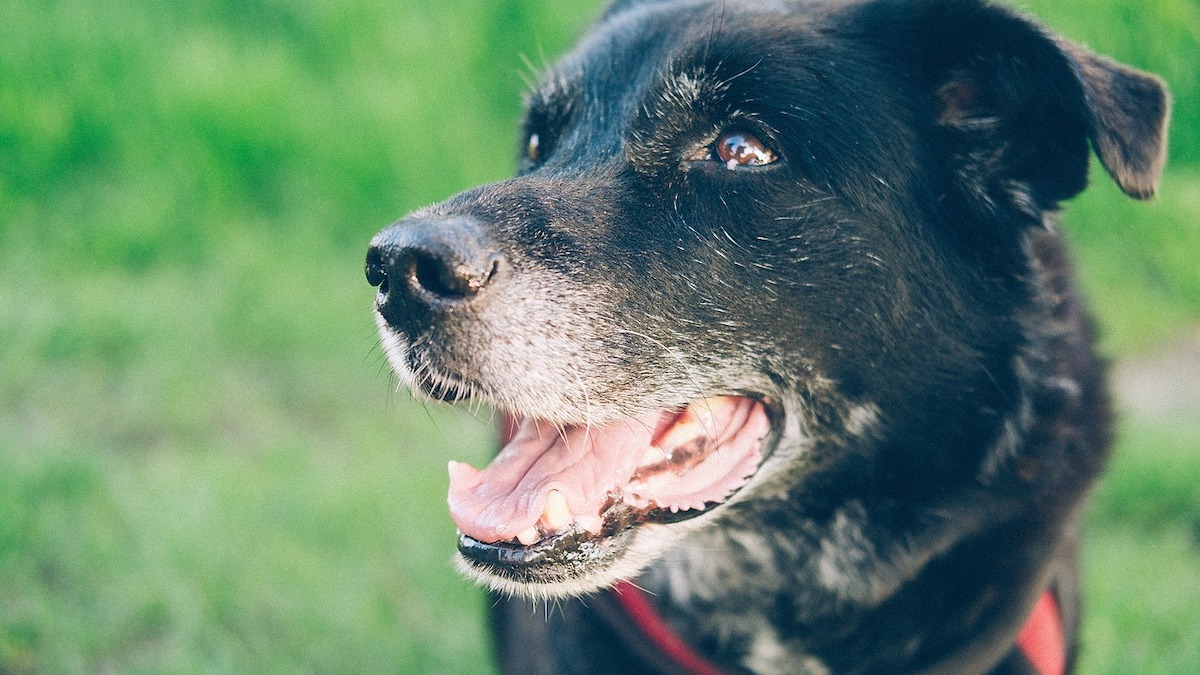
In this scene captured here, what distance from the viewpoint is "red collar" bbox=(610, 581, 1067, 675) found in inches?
88.5

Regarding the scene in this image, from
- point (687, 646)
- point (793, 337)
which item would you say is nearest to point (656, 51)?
point (793, 337)

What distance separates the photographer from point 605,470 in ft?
6.77

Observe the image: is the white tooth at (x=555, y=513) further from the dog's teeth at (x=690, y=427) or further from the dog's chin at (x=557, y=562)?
the dog's teeth at (x=690, y=427)

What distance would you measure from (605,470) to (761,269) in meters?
0.47

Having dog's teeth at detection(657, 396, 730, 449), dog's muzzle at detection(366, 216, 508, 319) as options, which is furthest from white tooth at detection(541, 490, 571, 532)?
dog's muzzle at detection(366, 216, 508, 319)

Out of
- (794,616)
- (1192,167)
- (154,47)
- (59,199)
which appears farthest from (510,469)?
(154,47)

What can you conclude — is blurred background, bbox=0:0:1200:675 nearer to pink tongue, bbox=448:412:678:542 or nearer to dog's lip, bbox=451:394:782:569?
pink tongue, bbox=448:412:678:542

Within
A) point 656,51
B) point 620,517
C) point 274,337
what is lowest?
point 274,337

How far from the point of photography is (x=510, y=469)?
208cm

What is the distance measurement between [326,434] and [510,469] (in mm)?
2114

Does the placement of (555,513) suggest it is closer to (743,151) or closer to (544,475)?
(544,475)

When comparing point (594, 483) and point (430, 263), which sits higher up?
point (430, 263)

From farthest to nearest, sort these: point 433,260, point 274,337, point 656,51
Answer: point 274,337
point 656,51
point 433,260

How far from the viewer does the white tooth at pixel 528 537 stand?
6.20ft
